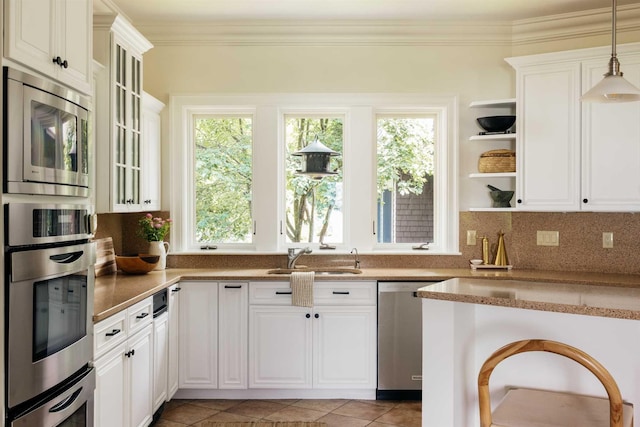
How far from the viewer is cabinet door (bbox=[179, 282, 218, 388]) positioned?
3.78 meters

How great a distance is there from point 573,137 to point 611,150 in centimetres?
25

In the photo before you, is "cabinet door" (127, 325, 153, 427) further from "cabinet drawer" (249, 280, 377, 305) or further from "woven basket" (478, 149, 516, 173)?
"woven basket" (478, 149, 516, 173)

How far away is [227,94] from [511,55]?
219cm

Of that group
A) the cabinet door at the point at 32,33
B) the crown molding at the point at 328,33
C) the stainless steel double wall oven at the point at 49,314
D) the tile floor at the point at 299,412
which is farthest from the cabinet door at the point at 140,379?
the crown molding at the point at 328,33

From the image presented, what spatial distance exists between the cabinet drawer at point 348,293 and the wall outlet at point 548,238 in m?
1.37

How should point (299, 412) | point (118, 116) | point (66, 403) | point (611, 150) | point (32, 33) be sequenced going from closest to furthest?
point (32, 33) < point (66, 403) < point (118, 116) < point (299, 412) < point (611, 150)

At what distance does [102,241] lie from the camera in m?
3.90

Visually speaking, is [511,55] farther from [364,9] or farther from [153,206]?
[153,206]

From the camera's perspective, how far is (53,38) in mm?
2111

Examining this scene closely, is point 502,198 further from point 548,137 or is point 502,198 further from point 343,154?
point 343,154

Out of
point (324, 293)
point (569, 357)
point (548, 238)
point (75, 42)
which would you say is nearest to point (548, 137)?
point (548, 238)

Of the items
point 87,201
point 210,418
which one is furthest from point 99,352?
point 210,418

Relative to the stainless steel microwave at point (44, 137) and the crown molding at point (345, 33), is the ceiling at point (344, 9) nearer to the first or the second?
the crown molding at point (345, 33)

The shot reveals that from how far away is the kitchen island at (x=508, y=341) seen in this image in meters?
2.16
